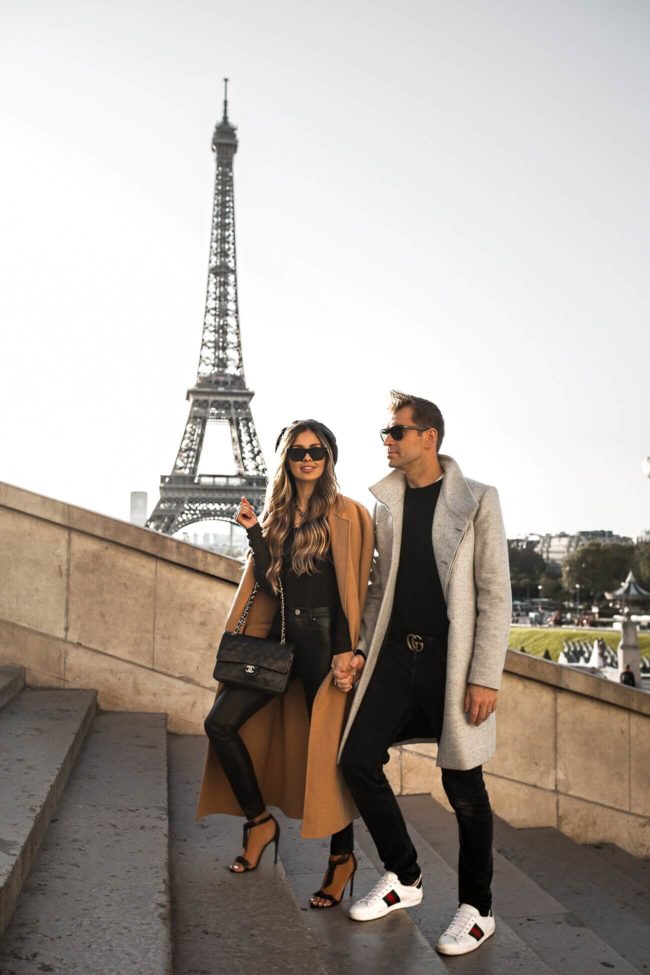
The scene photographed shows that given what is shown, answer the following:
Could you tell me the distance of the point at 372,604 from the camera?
11.9 ft

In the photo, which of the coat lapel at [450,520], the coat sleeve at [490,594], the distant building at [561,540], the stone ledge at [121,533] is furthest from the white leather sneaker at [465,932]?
the distant building at [561,540]

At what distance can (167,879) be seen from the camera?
3.22m

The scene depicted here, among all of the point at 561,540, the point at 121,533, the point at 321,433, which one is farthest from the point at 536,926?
the point at 561,540

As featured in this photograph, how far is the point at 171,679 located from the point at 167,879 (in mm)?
2721

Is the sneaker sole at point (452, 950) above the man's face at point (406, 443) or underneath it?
underneath

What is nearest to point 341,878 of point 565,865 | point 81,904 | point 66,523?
point 81,904

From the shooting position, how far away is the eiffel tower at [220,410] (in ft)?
161

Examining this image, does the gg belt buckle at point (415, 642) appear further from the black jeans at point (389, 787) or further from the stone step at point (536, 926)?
the stone step at point (536, 926)

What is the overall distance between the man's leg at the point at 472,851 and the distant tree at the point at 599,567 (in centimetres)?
7737

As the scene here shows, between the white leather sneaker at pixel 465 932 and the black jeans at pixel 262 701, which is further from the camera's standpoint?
the black jeans at pixel 262 701

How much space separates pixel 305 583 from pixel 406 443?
2.12 feet

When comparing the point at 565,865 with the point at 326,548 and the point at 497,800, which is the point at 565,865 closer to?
the point at 497,800

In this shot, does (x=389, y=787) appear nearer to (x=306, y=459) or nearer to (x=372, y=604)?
(x=372, y=604)

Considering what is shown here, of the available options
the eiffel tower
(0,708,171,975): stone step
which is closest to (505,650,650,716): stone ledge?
(0,708,171,975): stone step
